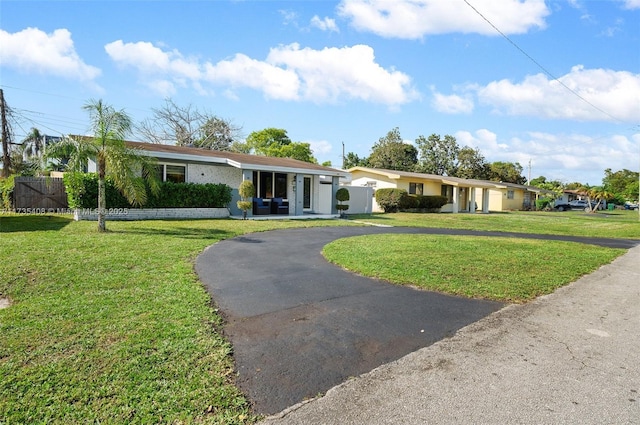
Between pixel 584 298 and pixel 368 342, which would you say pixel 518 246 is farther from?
pixel 368 342

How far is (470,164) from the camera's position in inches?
2031

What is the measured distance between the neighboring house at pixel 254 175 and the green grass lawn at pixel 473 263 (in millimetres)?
8843

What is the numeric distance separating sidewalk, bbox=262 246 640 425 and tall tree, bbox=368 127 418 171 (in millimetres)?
47296

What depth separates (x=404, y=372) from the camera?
117 inches

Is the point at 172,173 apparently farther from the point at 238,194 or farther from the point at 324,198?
the point at 324,198

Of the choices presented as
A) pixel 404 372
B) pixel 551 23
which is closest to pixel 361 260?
pixel 404 372

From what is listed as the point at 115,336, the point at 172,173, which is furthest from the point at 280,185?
the point at 115,336

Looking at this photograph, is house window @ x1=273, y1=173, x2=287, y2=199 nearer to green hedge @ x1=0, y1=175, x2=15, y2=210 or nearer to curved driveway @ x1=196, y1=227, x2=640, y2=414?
green hedge @ x1=0, y1=175, x2=15, y2=210

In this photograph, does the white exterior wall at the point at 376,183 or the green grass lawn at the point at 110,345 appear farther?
the white exterior wall at the point at 376,183

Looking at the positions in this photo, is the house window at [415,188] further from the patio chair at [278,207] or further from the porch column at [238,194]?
the porch column at [238,194]

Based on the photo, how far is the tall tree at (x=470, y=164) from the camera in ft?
169

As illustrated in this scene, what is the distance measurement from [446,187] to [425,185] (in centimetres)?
359

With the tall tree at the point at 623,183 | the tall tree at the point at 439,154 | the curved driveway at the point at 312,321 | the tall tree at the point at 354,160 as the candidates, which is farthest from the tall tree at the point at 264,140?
the tall tree at the point at 623,183

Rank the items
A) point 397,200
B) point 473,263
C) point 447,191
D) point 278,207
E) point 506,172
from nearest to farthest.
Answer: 1. point 473,263
2. point 278,207
3. point 397,200
4. point 447,191
5. point 506,172
